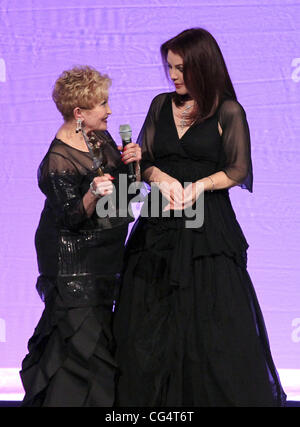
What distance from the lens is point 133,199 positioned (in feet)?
8.64

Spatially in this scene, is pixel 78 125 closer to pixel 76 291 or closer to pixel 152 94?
pixel 76 291

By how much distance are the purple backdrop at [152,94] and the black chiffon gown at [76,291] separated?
33.7 inches

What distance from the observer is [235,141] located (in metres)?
2.51

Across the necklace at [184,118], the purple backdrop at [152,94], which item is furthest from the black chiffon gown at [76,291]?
the purple backdrop at [152,94]

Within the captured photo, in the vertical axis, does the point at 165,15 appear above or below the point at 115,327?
above

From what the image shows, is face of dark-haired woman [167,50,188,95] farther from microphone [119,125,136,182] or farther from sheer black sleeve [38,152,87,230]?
sheer black sleeve [38,152,87,230]

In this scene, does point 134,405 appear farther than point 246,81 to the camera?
No

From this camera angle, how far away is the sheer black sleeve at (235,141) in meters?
2.51

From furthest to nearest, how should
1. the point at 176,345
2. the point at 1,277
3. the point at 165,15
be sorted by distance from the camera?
the point at 1,277, the point at 165,15, the point at 176,345

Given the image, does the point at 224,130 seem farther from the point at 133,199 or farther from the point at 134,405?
the point at 134,405

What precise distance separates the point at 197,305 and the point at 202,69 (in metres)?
0.79

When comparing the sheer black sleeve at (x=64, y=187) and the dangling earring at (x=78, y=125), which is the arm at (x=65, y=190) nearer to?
the sheer black sleeve at (x=64, y=187)

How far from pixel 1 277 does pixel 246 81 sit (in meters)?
1.46
